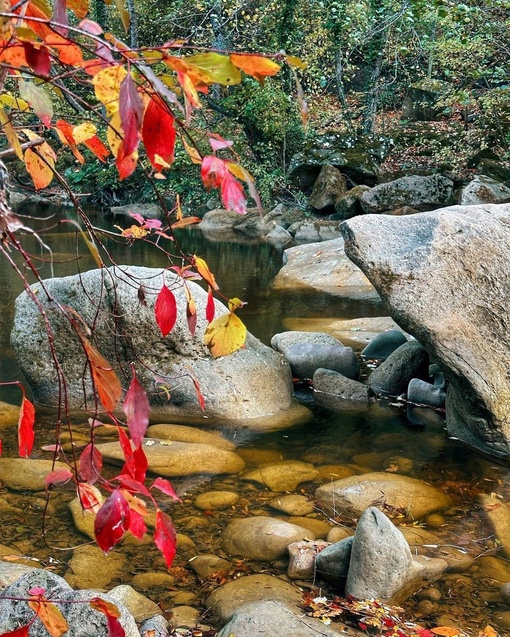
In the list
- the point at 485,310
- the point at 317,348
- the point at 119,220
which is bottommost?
the point at 119,220

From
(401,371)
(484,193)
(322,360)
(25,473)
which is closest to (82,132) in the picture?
(25,473)

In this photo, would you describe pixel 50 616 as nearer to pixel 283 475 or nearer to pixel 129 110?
pixel 129 110

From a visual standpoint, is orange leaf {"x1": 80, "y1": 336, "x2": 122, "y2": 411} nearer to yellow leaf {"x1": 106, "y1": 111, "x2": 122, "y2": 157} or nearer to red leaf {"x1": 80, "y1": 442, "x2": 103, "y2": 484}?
red leaf {"x1": 80, "y1": 442, "x2": 103, "y2": 484}

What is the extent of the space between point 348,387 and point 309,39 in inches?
584

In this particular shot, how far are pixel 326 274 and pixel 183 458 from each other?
7.96 metres

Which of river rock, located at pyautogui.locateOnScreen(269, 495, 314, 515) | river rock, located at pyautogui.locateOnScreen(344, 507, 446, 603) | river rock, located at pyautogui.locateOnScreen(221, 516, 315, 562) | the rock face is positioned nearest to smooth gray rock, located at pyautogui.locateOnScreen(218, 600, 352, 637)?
river rock, located at pyautogui.locateOnScreen(344, 507, 446, 603)

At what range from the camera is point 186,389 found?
21.9ft

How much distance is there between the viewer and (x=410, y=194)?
17.7 meters

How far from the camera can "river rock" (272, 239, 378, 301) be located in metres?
12.5

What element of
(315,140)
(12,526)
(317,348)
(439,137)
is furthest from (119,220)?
(12,526)

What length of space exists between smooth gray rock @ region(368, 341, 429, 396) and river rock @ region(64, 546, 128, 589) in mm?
3843

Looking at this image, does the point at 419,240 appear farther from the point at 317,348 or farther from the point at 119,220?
the point at 119,220

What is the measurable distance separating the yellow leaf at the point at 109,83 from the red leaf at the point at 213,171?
17 centimetres

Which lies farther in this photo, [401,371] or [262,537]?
[401,371]
